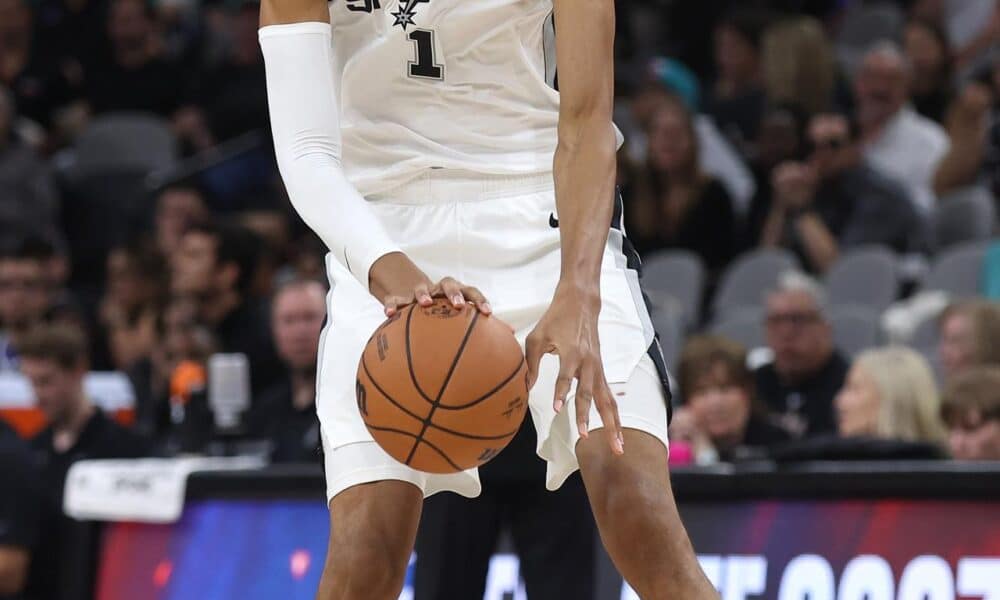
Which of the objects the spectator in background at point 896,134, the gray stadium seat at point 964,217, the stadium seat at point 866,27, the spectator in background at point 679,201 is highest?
A: the stadium seat at point 866,27

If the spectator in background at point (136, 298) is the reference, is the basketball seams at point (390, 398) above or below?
below

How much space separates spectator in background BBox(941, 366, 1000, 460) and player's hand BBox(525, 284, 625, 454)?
10.1 feet

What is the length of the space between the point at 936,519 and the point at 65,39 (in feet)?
30.3

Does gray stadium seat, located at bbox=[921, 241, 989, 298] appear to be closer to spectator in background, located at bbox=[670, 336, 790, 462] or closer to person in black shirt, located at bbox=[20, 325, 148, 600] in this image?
spectator in background, located at bbox=[670, 336, 790, 462]

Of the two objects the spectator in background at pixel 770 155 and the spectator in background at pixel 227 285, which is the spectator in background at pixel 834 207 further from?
the spectator in background at pixel 227 285

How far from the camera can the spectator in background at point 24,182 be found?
10.7m

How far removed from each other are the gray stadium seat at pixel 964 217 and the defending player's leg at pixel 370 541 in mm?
6101

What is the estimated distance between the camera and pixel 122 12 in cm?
1255

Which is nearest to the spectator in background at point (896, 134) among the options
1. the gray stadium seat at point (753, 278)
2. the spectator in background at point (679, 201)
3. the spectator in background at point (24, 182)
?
the spectator in background at point (679, 201)

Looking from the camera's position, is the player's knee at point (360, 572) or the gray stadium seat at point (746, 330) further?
the gray stadium seat at point (746, 330)

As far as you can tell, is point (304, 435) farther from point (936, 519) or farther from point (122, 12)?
point (122, 12)

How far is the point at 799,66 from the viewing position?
10.6 metres

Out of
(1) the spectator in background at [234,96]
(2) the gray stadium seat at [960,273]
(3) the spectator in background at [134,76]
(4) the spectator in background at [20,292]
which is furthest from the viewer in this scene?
(3) the spectator in background at [134,76]

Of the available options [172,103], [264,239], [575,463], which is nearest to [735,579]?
[575,463]
